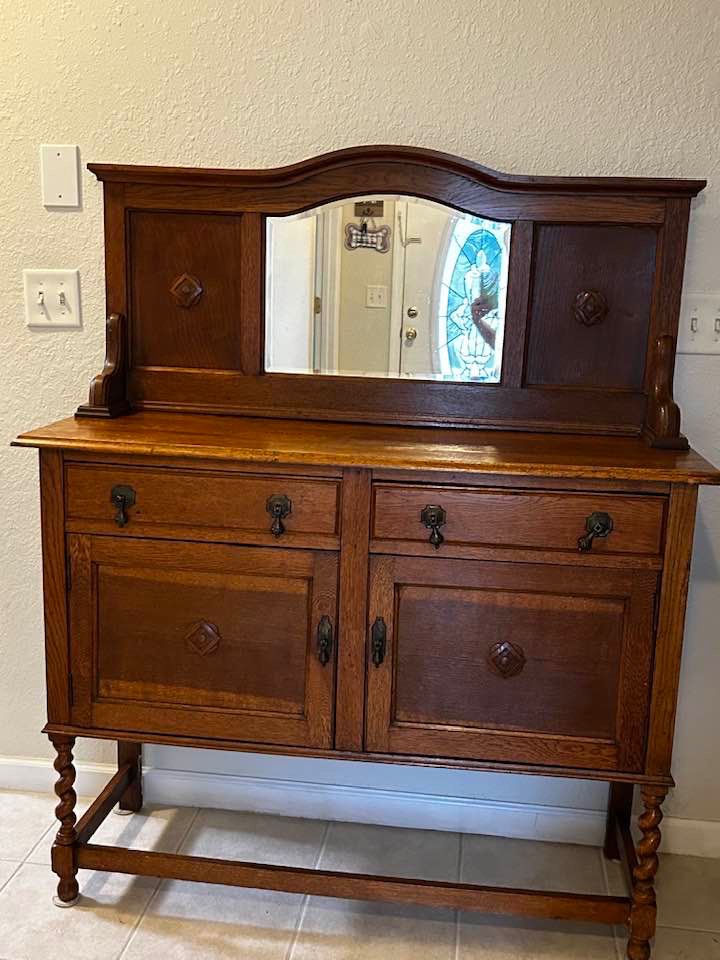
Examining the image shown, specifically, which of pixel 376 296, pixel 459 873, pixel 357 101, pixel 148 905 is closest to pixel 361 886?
pixel 459 873

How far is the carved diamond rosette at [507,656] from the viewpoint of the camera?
5.09 ft

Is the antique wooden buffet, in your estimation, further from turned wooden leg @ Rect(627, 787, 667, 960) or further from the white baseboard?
the white baseboard

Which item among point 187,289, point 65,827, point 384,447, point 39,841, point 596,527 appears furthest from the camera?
point 39,841

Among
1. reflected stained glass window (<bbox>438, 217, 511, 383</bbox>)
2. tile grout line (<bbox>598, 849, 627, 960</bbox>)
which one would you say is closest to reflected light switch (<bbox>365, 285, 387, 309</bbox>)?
reflected stained glass window (<bbox>438, 217, 511, 383</bbox>)

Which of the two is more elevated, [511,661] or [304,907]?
[511,661]

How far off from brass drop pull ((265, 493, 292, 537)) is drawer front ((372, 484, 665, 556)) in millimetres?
140

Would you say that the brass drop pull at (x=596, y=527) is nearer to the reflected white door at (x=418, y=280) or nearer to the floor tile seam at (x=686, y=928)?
the reflected white door at (x=418, y=280)

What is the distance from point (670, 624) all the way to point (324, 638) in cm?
55

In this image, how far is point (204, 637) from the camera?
1612mm

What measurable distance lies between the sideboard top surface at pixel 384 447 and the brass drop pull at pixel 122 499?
62mm

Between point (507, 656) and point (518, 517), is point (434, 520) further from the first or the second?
point (507, 656)

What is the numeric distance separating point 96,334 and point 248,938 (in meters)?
1.17

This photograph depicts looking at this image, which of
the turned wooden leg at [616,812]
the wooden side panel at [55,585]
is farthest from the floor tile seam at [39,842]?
the turned wooden leg at [616,812]

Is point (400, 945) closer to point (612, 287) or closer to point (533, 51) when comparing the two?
point (612, 287)
